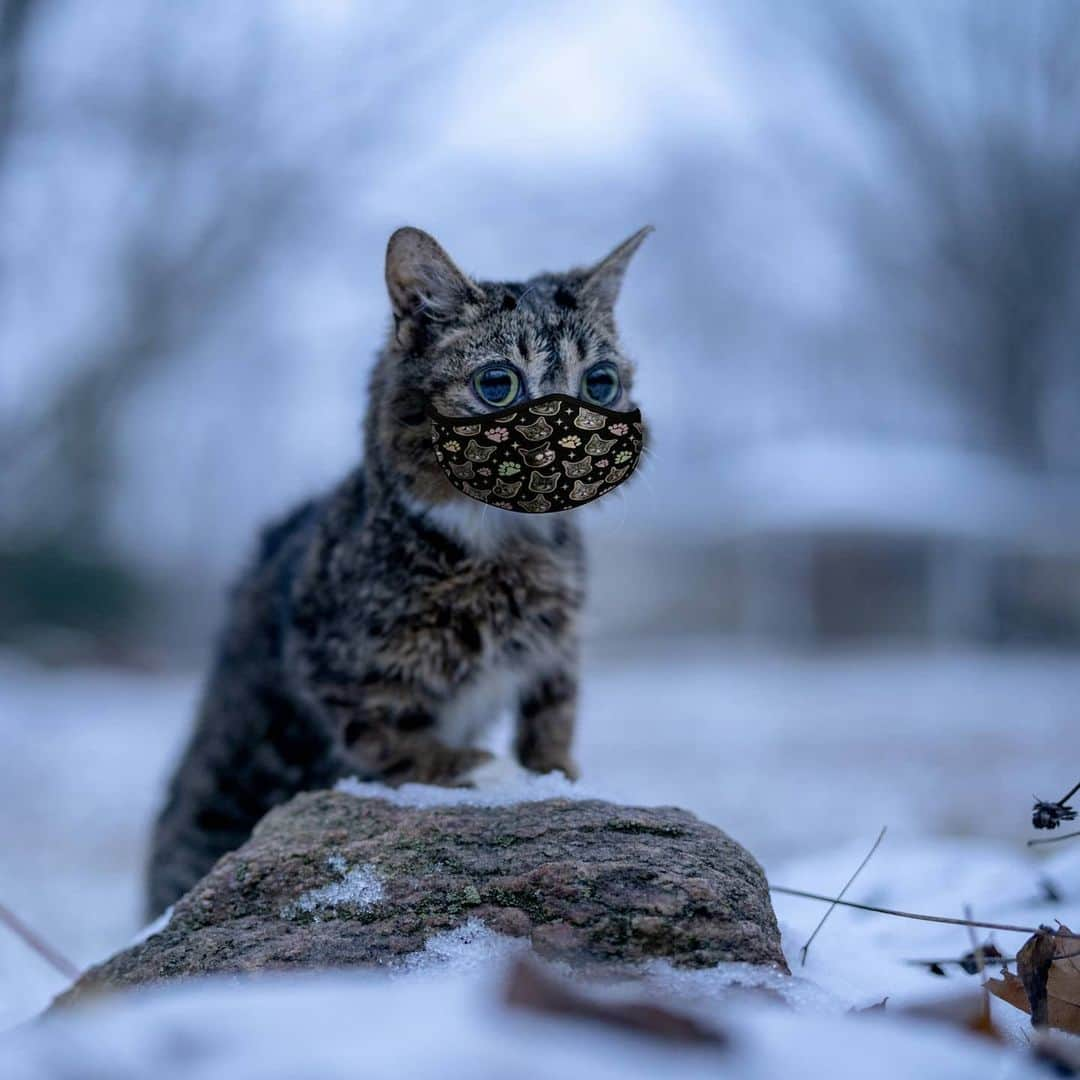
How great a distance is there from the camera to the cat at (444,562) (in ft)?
8.00

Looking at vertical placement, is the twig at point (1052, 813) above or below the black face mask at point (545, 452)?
below

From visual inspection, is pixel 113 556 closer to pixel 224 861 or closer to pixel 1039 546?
pixel 1039 546

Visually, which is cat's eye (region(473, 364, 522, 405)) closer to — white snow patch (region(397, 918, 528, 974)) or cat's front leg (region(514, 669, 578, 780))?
cat's front leg (region(514, 669, 578, 780))

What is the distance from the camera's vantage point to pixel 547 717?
9.18 feet

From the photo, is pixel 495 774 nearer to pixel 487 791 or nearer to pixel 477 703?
pixel 487 791

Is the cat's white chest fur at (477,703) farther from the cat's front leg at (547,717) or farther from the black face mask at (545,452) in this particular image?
the black face mask at (545,452)

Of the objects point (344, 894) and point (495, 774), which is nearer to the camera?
point (344, 894)

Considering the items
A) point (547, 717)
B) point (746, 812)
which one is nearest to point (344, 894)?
point (547, 717)

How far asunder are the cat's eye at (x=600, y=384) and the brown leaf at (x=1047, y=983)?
124 cm

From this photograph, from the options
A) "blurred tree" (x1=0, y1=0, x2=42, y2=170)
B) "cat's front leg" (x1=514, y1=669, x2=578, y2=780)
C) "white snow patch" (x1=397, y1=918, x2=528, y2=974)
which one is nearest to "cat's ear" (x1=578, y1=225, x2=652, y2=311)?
"cat's front leg" (x1=514, y1=669, x2=578, y2=780)

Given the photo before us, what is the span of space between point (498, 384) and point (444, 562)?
17.4 inches

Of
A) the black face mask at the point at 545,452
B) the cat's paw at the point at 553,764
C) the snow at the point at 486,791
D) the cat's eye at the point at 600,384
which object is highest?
the cat's eye at the point at 600,384

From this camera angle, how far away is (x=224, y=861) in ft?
6.86

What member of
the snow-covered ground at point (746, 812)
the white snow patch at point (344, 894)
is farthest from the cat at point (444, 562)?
the white snow patch at point (344, 894)
